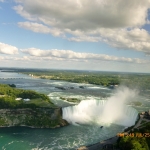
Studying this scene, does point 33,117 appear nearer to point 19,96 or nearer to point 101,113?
point 101,113

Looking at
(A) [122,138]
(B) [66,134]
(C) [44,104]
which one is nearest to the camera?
(A) [122,138]

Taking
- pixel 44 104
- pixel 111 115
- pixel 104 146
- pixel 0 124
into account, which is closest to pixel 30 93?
pixel 44 104

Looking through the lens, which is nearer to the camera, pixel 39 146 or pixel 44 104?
pixel 39 146

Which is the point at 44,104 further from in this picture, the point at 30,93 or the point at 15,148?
the point at 15,148

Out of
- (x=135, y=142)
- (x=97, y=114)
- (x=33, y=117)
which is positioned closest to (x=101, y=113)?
(x=97, y=114)

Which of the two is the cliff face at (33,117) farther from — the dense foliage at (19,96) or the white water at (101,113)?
the white water at (101,113)
